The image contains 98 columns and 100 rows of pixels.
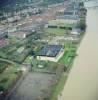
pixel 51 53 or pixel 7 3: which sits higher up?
pixel 7 3

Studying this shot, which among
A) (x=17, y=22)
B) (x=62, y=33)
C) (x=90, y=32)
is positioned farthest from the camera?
(x=90, y=32)

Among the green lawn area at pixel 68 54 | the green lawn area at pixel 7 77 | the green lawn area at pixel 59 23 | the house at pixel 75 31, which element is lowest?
the green lawn area at pixel 7 77

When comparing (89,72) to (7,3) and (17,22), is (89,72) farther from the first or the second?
(7,3)

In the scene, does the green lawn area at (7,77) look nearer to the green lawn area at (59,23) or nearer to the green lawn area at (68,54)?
the green lawn area at (68,54)

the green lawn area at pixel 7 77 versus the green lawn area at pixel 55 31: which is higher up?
the green lawn area at pixel 55 31

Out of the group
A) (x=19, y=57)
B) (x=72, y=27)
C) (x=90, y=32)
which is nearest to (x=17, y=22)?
(x=19, y=57)

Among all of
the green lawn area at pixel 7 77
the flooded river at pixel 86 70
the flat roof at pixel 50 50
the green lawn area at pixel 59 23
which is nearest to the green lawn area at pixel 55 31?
the green lawn area at pixel 59 23

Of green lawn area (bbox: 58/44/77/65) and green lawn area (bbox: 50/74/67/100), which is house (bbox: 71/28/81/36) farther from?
green lawn area (bbox: 50/74/67/100)

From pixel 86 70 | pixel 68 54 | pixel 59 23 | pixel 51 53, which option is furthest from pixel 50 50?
pixel 86 70
